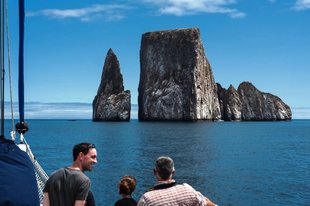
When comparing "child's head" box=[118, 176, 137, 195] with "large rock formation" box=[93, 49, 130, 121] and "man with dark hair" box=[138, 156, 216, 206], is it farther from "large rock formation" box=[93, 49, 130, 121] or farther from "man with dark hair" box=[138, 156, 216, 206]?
"large rock formation" box=[93, 49, 130, 121]

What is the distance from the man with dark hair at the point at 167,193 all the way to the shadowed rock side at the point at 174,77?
5963 inches

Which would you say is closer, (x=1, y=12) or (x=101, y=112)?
(x=1, y=12)

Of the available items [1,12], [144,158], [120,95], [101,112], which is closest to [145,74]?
[120,95]

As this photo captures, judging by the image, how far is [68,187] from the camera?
15.5ft

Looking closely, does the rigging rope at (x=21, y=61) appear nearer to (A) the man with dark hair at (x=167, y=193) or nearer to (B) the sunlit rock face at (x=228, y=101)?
(A) the man with dark hair at (x=167, y=193)

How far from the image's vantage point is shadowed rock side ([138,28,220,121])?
158000 mm

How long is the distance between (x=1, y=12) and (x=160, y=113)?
15491 cm

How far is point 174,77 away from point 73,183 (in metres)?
157

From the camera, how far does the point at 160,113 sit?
161 m

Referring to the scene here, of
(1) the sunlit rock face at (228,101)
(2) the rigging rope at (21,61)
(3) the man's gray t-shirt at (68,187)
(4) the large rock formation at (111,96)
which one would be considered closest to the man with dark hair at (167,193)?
(3) the man's gray t-shirt at (68,187)

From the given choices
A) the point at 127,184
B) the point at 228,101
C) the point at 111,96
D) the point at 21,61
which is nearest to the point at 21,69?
the point at 21,61

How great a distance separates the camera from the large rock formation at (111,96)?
175375mm

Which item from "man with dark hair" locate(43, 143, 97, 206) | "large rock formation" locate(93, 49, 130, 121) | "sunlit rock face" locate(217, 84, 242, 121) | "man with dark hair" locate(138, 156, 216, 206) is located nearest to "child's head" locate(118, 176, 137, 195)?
"man with dark hair" locate(43, 143, 97, 206)

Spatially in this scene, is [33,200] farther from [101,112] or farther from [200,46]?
[101,112]
